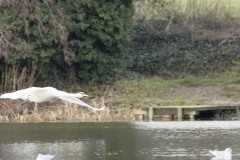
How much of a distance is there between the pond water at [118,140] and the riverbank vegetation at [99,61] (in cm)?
384

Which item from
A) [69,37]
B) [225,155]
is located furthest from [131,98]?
[225,155]

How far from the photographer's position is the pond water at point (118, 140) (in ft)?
49.4

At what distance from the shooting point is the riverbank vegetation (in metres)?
27.3

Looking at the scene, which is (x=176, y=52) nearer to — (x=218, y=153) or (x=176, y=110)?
(x=176, y=110)

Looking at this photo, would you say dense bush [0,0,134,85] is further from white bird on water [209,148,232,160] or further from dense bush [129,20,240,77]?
white bird on water [209,148,232,160]

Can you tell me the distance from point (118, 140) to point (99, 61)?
39.7 feet

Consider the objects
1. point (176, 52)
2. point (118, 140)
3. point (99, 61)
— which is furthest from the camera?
point (176, 52)

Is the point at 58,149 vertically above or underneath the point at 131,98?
underneath

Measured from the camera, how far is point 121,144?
16906 mm

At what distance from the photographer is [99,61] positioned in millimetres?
29562

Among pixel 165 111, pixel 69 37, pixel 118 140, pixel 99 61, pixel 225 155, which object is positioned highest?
pixel 69 37

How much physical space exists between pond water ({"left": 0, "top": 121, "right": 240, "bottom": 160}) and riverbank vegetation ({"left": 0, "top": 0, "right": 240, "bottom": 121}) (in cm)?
384

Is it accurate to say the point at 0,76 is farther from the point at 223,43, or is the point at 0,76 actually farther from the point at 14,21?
the point at 223,43

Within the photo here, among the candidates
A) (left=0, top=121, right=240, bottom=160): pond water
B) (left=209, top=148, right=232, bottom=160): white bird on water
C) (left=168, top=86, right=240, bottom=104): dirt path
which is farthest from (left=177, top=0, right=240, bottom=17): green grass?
(left=209, top=148, right=232, bottom=160): white bird on water
